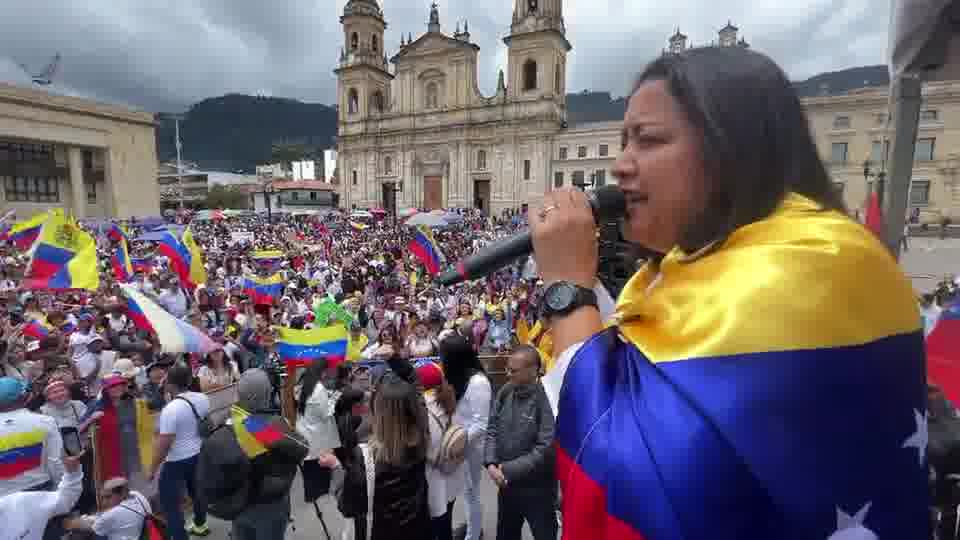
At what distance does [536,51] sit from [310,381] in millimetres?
49423

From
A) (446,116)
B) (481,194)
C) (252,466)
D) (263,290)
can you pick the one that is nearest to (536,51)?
(446,116)

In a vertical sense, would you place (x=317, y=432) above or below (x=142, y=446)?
above

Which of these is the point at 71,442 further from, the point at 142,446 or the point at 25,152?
the point at 25,152

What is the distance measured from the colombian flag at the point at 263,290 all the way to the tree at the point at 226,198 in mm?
71355

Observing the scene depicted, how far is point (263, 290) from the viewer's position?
11008mm

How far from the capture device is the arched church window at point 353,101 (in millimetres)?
56844

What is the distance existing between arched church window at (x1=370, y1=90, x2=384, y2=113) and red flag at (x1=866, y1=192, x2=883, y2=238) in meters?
56.8

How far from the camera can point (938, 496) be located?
297cm

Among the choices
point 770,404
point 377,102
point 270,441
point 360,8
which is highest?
point 360,8

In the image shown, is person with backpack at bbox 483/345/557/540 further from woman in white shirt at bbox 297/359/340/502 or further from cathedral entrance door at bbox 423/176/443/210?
cathedral entrance door at bbox 423/176/443/210

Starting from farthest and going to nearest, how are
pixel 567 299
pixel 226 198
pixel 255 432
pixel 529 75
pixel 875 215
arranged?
pixel 226 198
pixel 529 75
pixel 875 215
pixel 255 432
pixel 567 299

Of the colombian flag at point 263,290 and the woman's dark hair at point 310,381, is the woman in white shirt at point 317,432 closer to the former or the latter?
the woman's dark hair at point 310,381

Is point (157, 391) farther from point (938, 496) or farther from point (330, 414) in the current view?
point (938, 496)

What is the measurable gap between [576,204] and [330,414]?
11.5ft
